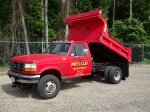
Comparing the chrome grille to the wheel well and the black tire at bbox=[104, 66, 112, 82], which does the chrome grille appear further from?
the black tire at bbox=[104, 66, 112, 82]

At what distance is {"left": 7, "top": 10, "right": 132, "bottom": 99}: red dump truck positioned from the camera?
6.69 m

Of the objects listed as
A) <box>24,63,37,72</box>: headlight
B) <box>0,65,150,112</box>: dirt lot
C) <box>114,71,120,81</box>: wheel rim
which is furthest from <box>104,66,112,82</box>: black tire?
<box>24,63,37,72</box>: headlight

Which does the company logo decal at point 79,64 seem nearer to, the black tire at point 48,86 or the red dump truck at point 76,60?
the red dump truck at point 76,60

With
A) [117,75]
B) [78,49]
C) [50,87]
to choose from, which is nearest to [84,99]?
[50,87]

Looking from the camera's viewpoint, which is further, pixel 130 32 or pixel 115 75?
pixel 130 32

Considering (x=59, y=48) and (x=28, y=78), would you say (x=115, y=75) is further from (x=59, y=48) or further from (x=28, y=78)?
(x=28, y=78)

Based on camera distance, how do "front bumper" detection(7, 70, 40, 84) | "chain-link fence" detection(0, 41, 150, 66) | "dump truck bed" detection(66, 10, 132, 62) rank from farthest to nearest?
"chain-link fence" detection(0, 41, 150, 66) < "dump truck bed" detection(66, 10, 132, 62) < "front bumper" detection(7, 70, 40, 84)

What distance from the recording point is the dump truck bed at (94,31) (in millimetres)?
8469

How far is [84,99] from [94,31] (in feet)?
10.9

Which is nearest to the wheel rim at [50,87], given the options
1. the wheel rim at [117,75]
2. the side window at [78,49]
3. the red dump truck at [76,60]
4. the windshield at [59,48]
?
the red dump truck at [76,60]

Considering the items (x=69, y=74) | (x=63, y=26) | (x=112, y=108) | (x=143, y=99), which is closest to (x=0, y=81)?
(x=69, y=74)

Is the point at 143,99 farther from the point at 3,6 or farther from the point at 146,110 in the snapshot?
A: the point at 3,6

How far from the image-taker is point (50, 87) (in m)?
6.86

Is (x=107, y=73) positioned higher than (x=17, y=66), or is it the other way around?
(x=17, y=66)
